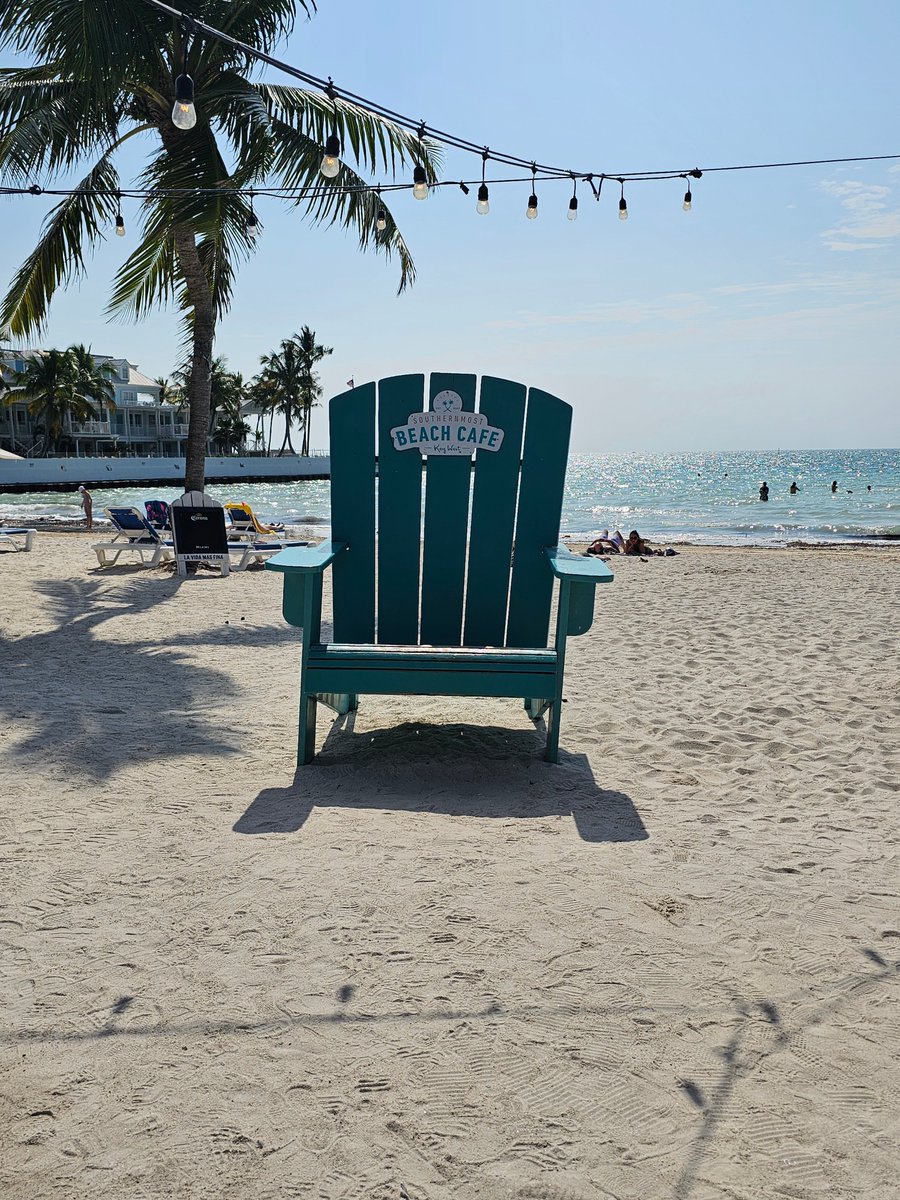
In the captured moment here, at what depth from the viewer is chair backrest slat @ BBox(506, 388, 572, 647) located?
388 cm

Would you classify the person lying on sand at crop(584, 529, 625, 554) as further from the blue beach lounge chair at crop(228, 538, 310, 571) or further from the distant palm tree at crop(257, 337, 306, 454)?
the distant palm tree at crop(257, 337, 306, 454)

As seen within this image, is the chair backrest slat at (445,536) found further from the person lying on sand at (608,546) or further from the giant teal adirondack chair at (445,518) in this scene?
the person lying on sand at (608,546)

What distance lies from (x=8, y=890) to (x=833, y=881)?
2.21m

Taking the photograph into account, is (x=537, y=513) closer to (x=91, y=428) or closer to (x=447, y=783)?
(x=447, y=783)

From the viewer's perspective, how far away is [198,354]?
10.3 meters

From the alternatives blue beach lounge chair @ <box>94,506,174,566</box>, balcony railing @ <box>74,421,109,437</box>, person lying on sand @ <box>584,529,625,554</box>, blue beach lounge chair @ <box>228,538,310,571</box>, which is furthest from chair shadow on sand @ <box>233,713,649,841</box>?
balcony railing @ <box>74,421,109,437</box>

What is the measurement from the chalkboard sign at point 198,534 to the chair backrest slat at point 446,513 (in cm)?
604

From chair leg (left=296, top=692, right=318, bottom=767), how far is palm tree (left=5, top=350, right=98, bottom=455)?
149 feet

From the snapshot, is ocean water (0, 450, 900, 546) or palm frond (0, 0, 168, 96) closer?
palm frond (0, 0, 168, 96)

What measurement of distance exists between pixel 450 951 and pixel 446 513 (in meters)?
2.15

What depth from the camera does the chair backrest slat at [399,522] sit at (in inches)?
151

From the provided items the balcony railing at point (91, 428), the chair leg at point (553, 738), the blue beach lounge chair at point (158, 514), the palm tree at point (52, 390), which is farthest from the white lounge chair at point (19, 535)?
the balcony railing at point (91, 428)

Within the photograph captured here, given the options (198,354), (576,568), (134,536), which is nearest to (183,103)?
(576,568)

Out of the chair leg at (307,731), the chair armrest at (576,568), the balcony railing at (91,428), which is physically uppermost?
the balcony railing at (91,428)
